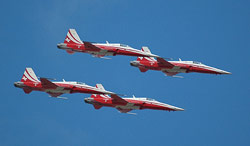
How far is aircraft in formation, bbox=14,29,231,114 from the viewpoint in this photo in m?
149

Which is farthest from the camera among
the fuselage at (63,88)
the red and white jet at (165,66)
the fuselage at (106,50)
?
the red and white jet at (165,66)

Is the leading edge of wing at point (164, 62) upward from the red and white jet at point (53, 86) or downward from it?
upward

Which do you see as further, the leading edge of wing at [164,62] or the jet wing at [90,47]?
the leading edge of wing at [164,62]

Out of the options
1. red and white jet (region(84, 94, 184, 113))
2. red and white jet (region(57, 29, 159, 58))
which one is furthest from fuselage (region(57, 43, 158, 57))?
red and white jet (region(84, 94, 184, 113))

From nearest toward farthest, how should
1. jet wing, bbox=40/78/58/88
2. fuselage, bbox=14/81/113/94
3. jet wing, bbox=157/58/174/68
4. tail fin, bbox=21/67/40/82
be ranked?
jet wing, bbox=40/78/58/88, fuselage, bbox=14/81/113/94, tail fin, bbox=21/67/40/82, jet wing, bbox=157/58/174/68

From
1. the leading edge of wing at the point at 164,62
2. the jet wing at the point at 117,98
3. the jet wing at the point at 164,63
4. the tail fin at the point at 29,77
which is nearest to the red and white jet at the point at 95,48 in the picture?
the leading edge of wing at the point at 164,62

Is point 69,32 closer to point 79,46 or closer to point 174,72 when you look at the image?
point 79,46

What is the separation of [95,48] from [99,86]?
25.7ft

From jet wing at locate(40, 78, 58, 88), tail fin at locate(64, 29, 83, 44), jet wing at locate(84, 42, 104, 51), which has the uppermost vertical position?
tail fin at locate(64, 29, 83, 44)

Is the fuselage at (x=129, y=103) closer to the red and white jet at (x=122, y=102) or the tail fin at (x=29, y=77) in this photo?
the red and white jet at (x=122, y=102)

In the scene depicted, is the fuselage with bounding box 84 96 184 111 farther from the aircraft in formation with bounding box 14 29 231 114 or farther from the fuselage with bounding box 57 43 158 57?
the fuselage with bounding box 57 43 158 57

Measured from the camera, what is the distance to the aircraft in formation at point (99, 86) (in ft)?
488

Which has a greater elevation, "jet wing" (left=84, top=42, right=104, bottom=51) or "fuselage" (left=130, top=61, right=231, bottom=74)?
"fuselage" (left=130, top=61, right=231, bottom=74)

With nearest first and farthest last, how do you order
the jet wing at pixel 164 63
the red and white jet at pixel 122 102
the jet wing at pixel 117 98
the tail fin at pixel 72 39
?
the jet wing at pixel 117 98
the tail fin at pixel 72 39
the jet wing at pixel 164 63
the red and white jet at pixel 122 102
